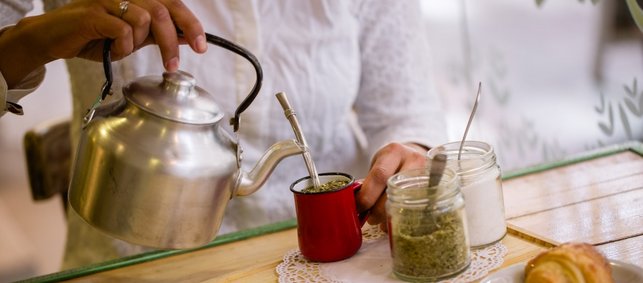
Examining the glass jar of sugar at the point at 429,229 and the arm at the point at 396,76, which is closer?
the glass jar of sugar at the point at 429,229

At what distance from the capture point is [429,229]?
0.82 metres

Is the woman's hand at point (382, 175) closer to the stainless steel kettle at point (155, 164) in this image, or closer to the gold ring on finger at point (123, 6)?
the stainless steel kettle at point (155, 164)

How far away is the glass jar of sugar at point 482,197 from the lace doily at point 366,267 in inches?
0.7

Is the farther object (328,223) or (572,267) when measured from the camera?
(328,223)

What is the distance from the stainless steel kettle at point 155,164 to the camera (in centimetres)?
82

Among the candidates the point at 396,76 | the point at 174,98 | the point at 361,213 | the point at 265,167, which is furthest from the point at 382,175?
the point at 396,76

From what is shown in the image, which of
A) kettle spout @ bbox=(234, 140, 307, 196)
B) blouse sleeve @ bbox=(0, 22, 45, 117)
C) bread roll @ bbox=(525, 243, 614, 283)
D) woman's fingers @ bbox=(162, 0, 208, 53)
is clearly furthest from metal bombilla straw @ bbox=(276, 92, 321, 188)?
blouse sleeve @ bbox=(0, 22, 45, 117)

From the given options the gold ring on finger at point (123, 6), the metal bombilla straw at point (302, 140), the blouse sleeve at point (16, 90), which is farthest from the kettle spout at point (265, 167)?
the blouse sleeve at point (16, 90)

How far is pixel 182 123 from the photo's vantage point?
0.83m

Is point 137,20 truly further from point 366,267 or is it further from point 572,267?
point 572,267

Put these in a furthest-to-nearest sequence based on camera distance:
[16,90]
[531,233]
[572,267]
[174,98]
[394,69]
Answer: [394,69] → [16,90] → [531,233] → [174,98] → [572,267]

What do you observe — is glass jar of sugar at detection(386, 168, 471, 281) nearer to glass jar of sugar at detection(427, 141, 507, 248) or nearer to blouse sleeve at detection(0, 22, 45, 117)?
glass jar of sugar at detection(427, 141, 507, 248)

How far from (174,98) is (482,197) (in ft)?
1.29

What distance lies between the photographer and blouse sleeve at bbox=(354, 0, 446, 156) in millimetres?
1477
